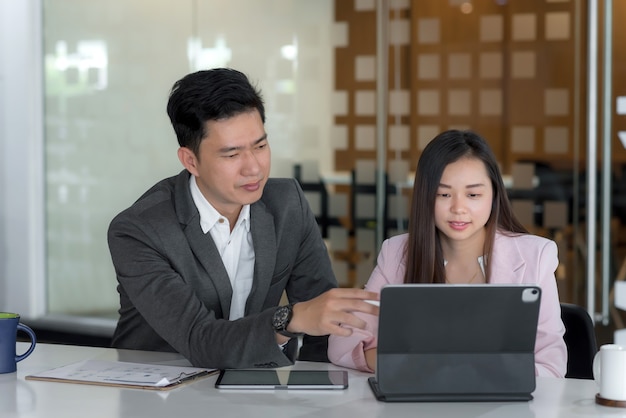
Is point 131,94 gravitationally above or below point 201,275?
above

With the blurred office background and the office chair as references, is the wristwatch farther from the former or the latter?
the blurred office background

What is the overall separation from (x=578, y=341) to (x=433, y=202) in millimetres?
528

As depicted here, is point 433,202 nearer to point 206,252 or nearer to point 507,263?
point 507,263

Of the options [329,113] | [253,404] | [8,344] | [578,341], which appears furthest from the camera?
[329,113]

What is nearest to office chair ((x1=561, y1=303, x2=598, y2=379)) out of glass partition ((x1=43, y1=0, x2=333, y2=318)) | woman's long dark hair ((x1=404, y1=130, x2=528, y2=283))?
woman's long dark hair ((x1=404, y1=130, x2=528, y2=283))

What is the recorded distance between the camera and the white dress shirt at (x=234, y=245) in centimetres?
274

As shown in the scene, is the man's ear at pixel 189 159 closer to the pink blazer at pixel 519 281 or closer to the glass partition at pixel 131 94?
the pink blazer at pixel 519 281

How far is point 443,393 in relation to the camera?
200cm

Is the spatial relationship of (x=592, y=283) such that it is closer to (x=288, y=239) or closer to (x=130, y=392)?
(x=288, y=239)

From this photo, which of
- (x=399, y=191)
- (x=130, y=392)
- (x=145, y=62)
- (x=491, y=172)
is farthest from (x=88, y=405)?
(x=145, y=62)

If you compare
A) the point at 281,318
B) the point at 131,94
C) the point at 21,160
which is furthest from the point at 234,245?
the point at 21,160

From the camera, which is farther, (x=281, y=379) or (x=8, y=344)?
(x=8, y=344)

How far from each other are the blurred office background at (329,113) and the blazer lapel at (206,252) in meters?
2.70

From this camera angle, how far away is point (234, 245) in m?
2.79
